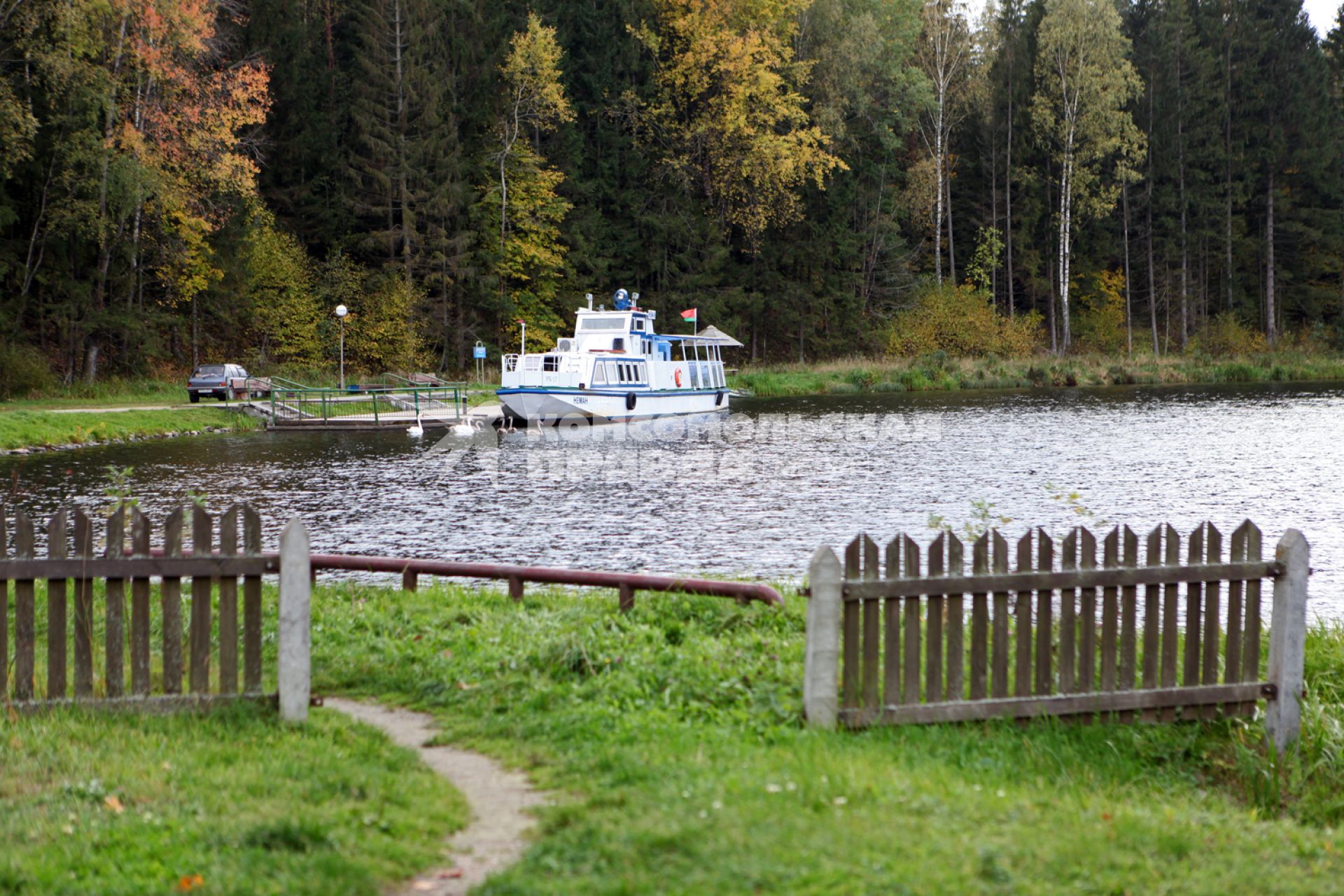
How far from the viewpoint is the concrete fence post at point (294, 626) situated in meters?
6.77

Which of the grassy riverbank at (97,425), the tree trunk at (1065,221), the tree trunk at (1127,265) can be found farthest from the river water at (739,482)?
the tree trunk at (1127,265)

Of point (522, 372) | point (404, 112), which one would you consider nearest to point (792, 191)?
point (404, 112)

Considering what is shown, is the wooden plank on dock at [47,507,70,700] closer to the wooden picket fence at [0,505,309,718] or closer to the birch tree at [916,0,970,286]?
the wooden picket fence at [0,505,309,718]

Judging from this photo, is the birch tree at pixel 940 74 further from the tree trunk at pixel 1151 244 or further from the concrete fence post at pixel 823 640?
the concrete fence post at pixel 823 640

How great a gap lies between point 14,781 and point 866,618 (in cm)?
461

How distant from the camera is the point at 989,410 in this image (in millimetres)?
46219

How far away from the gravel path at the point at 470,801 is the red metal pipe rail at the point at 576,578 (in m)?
2.00

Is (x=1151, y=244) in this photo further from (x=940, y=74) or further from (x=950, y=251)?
(x=940, y=74)

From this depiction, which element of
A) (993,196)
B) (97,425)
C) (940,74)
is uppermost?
(940,74)

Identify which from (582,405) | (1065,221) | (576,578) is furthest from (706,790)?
(1065,221)

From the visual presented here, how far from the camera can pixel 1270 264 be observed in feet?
250

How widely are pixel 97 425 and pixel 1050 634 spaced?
3286cm

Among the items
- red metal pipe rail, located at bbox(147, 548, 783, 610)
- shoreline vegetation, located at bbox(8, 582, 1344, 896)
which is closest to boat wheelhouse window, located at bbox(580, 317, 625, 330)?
red metal pipe rail, located at bbox(147, 548, 783, 610)

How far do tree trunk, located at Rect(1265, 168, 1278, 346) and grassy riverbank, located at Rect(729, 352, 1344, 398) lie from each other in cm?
831
